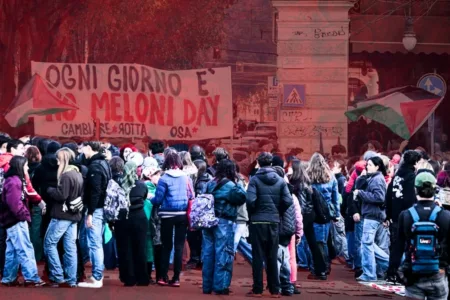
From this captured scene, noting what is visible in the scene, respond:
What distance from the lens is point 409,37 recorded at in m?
26.9

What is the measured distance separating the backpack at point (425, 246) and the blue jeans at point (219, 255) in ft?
15.3

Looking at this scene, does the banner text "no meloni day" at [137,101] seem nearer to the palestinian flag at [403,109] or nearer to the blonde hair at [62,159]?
the palestinian flag at [403,109]

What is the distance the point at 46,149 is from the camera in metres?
16.1

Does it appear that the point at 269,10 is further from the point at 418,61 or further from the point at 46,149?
the point at 46,149

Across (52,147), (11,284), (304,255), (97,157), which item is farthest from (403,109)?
(11,284)

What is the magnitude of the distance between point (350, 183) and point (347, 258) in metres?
1.80

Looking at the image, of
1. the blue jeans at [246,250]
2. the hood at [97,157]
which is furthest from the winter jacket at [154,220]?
the blue jeans at [246,250]

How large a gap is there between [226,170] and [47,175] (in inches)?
86.5

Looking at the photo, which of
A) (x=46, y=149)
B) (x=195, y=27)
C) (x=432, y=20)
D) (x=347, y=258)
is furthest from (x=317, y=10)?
(x=46, y=149)

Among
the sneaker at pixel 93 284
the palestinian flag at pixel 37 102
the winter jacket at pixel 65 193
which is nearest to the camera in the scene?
the winter jacket at pixel 65 193

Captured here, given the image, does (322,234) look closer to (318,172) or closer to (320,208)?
(320,208)

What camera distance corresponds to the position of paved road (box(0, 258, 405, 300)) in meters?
14.2

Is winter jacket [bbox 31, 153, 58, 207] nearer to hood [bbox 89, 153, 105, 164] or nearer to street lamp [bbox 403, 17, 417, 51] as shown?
hood [bbox 89, 153, 105, 164]

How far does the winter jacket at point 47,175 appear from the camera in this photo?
584 inches
